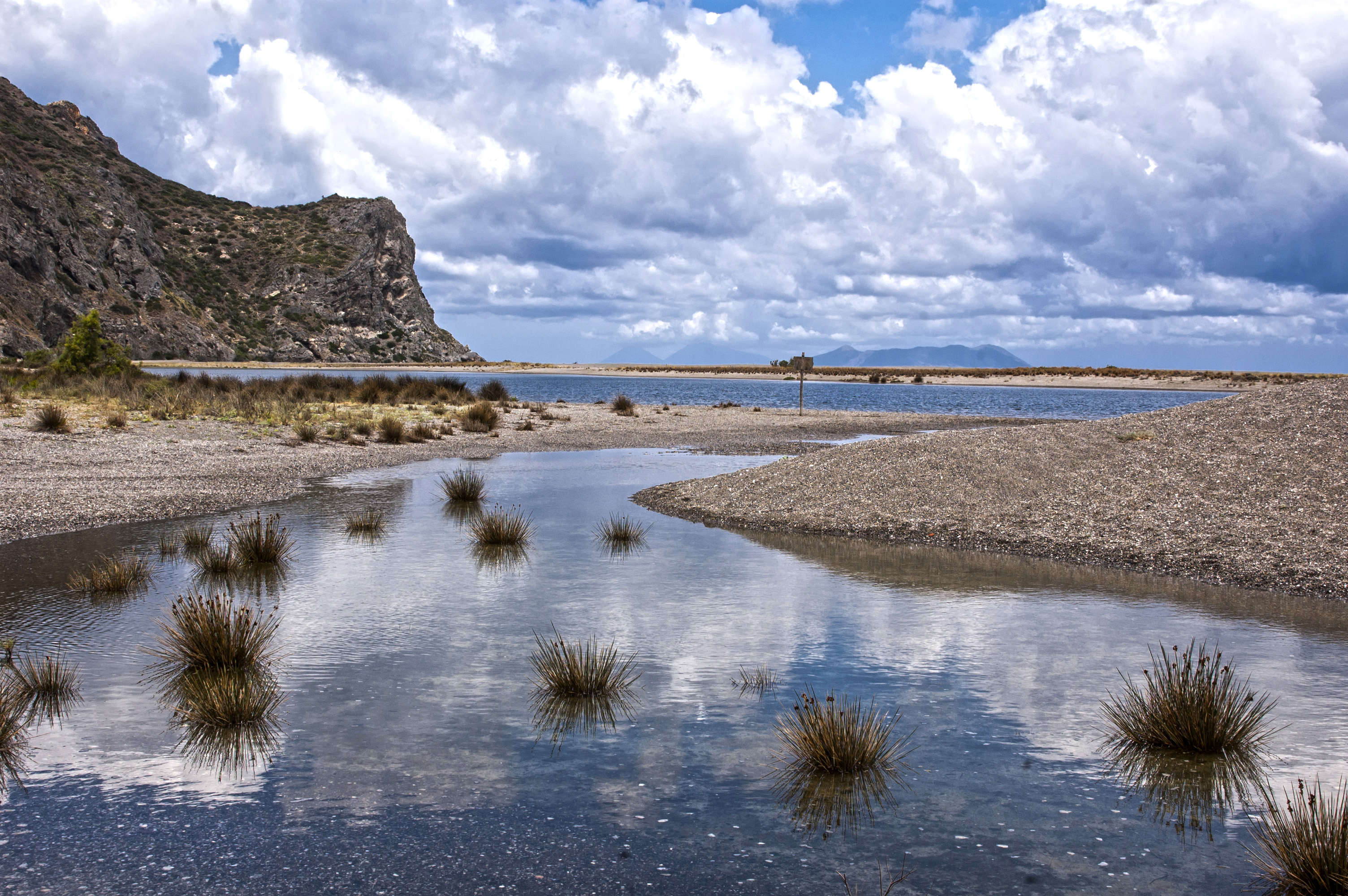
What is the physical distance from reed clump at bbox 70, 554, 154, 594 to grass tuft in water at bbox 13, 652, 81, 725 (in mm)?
2906

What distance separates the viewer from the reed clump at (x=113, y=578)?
34.2ft

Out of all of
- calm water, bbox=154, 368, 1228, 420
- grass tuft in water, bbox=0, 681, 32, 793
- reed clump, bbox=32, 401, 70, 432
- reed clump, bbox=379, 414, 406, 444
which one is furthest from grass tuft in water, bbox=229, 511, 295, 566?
calm water, bbox=154, 368, 1228, 420

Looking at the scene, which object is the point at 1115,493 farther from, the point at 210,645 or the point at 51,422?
the point at 51,422

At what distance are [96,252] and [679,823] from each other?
4177 inches

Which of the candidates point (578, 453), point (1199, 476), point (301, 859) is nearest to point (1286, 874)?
point (301, 859)

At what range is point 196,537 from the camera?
13211 mm

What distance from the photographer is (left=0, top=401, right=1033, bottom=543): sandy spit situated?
15.9m

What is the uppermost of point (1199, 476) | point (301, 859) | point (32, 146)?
point (32, 146)

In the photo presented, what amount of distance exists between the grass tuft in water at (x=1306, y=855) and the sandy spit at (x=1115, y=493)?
786cm

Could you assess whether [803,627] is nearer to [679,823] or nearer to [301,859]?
[679,823]

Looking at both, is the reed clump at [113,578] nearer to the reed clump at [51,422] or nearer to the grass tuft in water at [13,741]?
the grass tuft in water at [13,741]

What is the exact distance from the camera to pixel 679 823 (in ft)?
17.5

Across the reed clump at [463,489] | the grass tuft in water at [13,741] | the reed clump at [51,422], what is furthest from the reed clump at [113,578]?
the reed clump at [51,422]

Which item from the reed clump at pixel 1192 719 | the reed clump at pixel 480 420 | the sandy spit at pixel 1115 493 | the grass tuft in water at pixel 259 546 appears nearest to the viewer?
the reed clump at pixel 1192 719
